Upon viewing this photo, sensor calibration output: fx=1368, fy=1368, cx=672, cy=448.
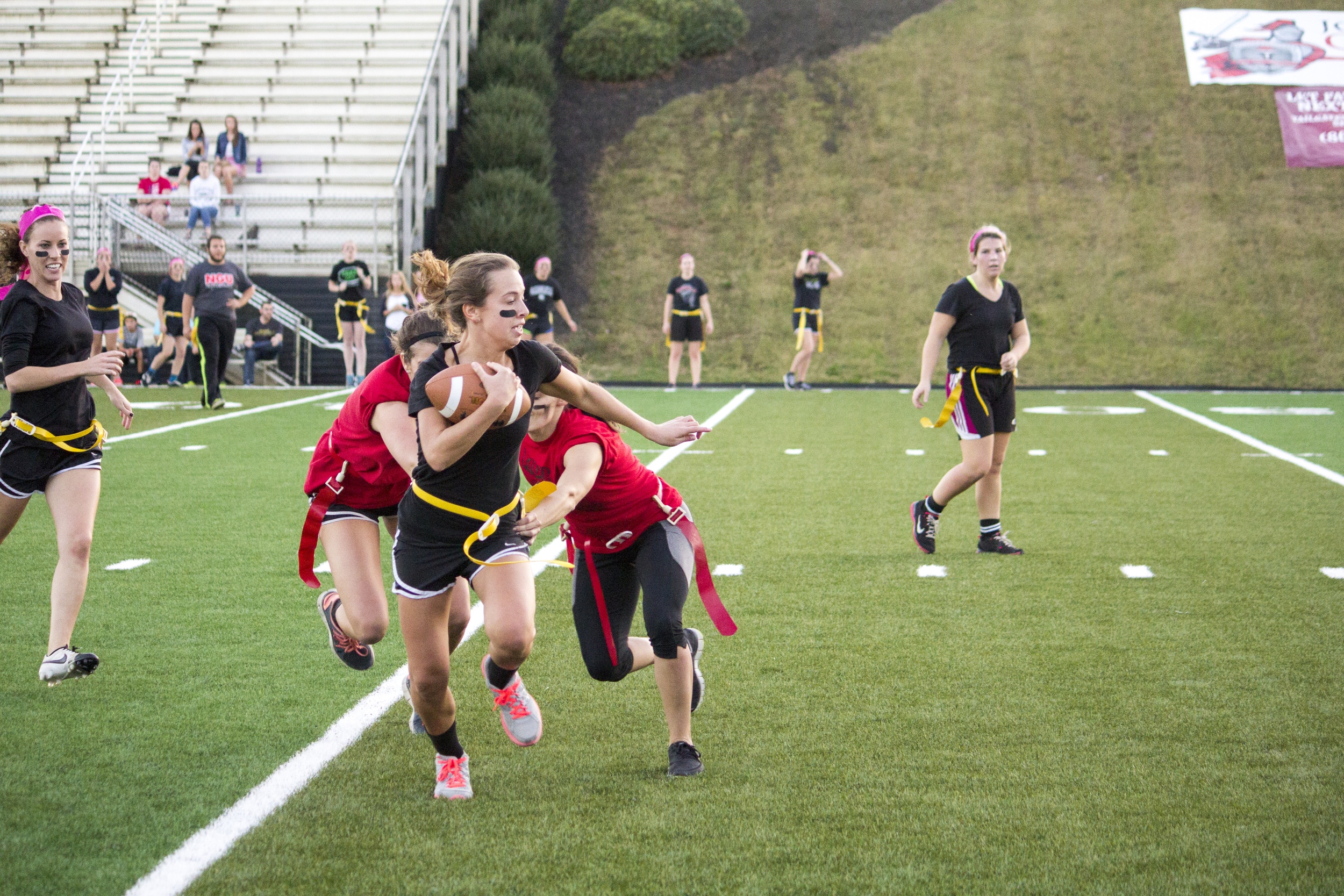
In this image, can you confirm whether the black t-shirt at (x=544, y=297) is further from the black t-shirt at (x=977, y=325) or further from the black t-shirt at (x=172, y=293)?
the black t-shirt at (x=977, y=325)

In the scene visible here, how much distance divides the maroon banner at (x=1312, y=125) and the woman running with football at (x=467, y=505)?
3141 cm

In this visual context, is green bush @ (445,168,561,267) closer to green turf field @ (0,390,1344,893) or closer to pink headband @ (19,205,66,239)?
green turf field @ (0,390,1344,893)

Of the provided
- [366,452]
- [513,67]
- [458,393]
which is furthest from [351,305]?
[458,393]

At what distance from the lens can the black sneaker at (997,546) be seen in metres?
8.27

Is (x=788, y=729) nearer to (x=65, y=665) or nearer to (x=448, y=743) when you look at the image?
(x=448, y=743)

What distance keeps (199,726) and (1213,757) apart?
11.3 ft

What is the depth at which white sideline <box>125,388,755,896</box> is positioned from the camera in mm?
3508

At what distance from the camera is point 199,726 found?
4820mm

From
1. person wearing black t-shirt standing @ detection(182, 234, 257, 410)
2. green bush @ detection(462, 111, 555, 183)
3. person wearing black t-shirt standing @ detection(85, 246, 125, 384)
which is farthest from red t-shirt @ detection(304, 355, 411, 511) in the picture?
green bush @ detection(462, 111, 555, 183)

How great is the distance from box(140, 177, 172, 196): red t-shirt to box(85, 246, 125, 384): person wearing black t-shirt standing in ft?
16.9

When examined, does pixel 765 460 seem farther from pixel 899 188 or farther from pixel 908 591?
pixel 899 188

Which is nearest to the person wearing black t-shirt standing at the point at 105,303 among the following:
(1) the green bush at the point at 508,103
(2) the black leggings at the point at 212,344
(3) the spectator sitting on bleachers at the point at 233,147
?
(2) the black leggings at the point at 212,344

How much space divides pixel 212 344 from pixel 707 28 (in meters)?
20.7

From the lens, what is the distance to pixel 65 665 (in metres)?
5.30
